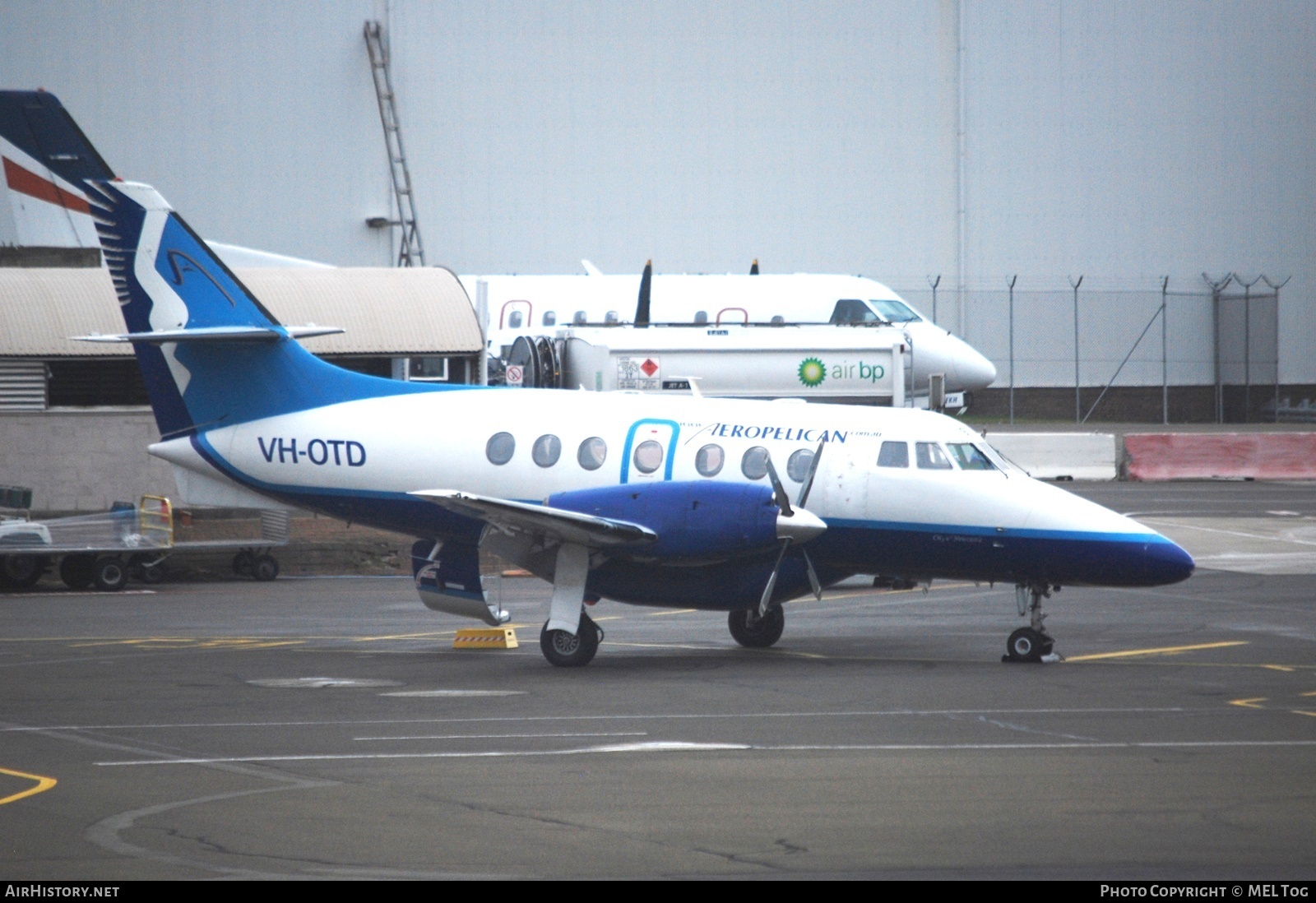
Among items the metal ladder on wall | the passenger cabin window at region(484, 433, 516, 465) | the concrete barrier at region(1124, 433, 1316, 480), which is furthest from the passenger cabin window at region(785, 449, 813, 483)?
the metal ladder on wall

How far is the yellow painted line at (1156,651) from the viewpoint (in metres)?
16.4

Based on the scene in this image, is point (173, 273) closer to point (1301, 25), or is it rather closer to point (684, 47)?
point (684, 47)

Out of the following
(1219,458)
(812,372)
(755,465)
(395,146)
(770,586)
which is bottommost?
(1219,458)

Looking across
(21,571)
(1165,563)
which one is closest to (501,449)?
(1165,563)

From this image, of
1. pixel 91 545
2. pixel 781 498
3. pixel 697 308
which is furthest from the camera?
pixel 697 308

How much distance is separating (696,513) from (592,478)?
1804 millimetres

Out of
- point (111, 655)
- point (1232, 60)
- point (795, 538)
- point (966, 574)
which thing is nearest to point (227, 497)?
point (111, 655)

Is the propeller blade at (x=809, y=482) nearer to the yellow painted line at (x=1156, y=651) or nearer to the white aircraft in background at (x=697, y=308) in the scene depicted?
the yellow painted line at (x=1156, y=651)

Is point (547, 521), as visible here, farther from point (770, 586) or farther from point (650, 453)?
point (770, 586)

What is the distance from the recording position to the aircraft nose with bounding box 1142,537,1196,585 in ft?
50.7

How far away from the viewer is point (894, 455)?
16.6 meters

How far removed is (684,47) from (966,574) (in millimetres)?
41759

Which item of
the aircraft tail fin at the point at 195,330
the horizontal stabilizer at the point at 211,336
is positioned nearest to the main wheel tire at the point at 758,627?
the aircraft tail fin at the point at 195,330

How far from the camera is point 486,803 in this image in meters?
9.50
